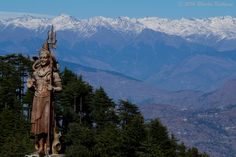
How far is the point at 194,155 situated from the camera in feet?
337

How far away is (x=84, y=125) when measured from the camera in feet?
314

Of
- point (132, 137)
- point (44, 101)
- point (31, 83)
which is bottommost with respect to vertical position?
point (44, 101)

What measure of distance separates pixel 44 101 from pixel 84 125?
246ft

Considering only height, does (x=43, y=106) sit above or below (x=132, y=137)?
below

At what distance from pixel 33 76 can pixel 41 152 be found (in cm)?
241

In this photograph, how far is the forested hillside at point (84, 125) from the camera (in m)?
78.9

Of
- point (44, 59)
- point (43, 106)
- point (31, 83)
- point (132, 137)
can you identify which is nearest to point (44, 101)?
point (43, 106)

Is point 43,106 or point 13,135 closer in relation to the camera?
point 43,106

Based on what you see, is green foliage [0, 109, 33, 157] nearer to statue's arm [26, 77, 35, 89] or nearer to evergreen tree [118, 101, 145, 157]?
evergreen tree [118, 101, 145, 157]

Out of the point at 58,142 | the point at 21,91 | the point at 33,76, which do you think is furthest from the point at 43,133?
the point at 21,91

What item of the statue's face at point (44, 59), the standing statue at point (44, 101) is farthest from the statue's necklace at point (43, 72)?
the statue's face at point (44, 59)

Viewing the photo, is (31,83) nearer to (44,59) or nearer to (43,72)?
(43,72)

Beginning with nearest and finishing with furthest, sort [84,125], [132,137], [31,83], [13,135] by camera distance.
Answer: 1. [31,83]
2. [13,135]
3. [132,137]
4. [84,125]

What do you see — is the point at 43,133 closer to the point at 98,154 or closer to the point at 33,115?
the point at 33,115
